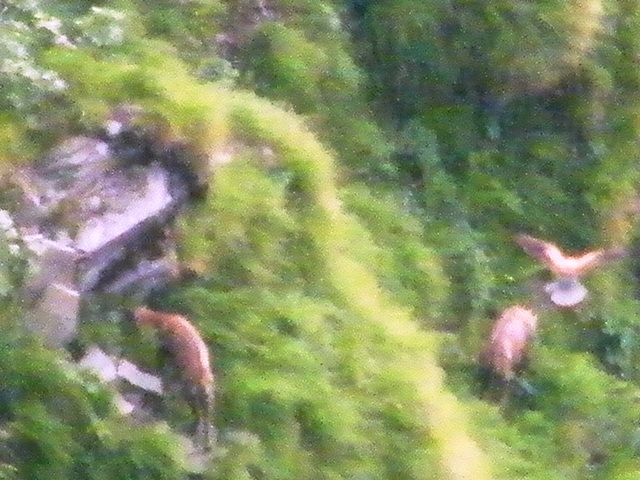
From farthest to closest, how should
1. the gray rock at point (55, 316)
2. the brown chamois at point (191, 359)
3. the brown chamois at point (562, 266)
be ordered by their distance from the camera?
the brown chamois at point (562, 266) → the brown chamois at point (191, 359) → the gray rock at point (55, 316)

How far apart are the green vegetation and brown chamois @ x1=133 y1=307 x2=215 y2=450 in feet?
0.19

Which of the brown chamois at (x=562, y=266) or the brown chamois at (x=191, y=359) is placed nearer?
the brown chamois at (x=191, y=359)

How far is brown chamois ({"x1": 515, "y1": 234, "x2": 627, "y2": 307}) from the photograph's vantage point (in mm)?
4488

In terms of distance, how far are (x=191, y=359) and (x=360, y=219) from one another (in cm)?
133

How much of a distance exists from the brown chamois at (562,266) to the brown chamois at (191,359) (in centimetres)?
185

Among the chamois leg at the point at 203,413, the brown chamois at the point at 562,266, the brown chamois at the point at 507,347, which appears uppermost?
the brown chamois at the point at 562,266

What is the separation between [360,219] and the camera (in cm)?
438

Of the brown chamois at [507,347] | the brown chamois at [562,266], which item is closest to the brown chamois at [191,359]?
the brown chamois at [507,347]

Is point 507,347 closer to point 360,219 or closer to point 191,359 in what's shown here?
point 360,219

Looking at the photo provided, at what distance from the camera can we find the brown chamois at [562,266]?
14.7 feet

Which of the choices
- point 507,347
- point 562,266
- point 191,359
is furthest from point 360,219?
point 191,359

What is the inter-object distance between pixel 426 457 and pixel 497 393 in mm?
727

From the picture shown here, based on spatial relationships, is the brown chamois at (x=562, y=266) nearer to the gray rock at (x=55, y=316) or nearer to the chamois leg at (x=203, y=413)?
the chamois leg at (x=203, y=413)

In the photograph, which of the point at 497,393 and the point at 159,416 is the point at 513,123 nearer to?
the point at 497,393
